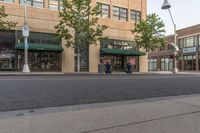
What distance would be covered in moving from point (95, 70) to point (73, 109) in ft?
96.5

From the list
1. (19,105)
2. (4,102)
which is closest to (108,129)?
(19,105)

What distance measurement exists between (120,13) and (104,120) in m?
35.8

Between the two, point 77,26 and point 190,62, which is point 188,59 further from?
point 77,26

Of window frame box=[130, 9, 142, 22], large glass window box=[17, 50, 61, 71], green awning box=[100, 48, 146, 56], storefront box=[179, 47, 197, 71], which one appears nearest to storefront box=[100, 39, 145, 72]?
green awning box=[100, 48, 146, 56]

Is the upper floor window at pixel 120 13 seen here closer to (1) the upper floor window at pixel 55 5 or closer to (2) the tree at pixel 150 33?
(2) the tree at pixel 150 33

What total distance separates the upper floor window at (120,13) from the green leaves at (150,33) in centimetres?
303

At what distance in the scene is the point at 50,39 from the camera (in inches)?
1309

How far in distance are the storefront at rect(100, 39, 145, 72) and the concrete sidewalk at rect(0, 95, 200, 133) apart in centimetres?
2907

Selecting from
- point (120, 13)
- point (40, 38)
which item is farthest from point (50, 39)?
point (120, 13)

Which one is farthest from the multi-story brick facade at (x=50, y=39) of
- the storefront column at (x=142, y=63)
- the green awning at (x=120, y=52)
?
the storefront column at (x=142, y=63)

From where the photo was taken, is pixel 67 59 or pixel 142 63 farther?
pixel 142 63

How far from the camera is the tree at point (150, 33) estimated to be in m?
38.1

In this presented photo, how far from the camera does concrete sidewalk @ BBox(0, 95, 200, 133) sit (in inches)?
216

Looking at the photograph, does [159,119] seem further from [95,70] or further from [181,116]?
[95,70]
